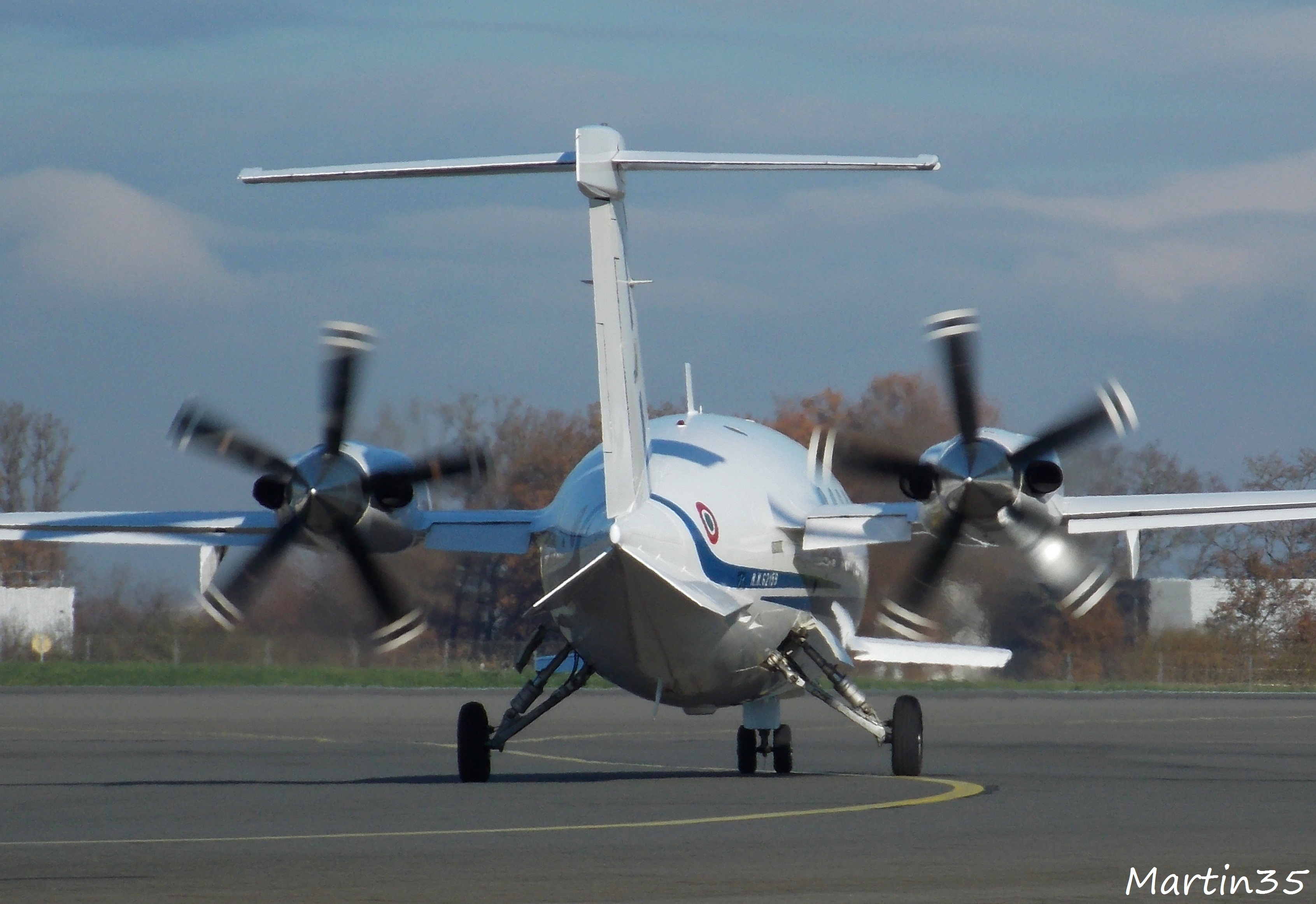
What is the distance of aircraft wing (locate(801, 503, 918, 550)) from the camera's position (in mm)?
22516

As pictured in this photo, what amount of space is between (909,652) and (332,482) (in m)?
7.67

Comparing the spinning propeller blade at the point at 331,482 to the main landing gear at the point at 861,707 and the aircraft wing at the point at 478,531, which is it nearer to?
the aircraft wing at the point at 478,531

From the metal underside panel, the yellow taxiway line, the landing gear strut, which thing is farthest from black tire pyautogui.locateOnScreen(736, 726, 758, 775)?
the yellow taxiway line

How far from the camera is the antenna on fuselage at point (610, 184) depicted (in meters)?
18.4

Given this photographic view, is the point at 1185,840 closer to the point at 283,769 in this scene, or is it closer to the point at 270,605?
the point at 283,769

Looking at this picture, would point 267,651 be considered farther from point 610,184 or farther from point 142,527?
point 610,184

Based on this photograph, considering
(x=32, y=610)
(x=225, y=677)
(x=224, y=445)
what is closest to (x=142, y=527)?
(x=224, y=445)

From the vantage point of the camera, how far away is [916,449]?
32.6 m

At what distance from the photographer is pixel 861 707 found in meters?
22.0

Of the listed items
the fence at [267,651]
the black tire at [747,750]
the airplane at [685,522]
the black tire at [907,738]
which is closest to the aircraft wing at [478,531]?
the airplane at [685,522]

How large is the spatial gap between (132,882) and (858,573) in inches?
566

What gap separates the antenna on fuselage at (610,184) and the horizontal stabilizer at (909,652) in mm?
5776

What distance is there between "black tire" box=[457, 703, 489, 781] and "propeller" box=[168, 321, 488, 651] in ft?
6.25

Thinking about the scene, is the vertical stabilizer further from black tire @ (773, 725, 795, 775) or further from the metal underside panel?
black tire @ (773, 725, 795, 775)
